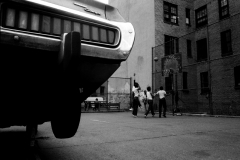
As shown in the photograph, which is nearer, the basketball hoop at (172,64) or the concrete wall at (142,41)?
the basketball hoop at (172,64)

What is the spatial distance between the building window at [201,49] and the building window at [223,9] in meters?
2.33

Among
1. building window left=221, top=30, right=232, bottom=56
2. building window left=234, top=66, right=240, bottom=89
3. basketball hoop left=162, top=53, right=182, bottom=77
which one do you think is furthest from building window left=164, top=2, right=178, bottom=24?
building window left=234, top=66, right=240, bottom=89

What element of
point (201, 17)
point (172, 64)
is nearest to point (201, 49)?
point (201, 17)

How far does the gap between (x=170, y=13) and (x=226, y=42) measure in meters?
5.33

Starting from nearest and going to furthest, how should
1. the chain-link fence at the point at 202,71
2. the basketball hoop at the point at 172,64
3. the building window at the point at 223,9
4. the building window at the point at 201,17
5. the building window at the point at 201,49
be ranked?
the basketball hoop at the point at 172,64, the chain-link fence at the point at 202,71, the building window at the point at 223,9, the building window at the point at 201,49, the building window at the point at 201,17

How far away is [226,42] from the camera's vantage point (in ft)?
50.3

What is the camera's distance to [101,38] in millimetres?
1900

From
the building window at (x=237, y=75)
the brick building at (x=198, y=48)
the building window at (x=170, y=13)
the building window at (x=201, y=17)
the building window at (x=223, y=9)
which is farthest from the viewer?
the building window at (x=201, y=17)

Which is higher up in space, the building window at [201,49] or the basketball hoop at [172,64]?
the building window at [201,49]

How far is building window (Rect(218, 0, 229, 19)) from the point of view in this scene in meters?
16.0

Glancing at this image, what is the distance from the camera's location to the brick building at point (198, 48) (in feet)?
45.9

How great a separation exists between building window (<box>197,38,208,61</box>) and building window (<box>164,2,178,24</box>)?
2869 mm

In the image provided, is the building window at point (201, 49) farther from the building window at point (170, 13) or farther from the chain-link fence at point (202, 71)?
the building window at point (170, 13)

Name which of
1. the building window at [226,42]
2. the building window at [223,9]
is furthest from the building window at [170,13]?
the building window at [226,42]
